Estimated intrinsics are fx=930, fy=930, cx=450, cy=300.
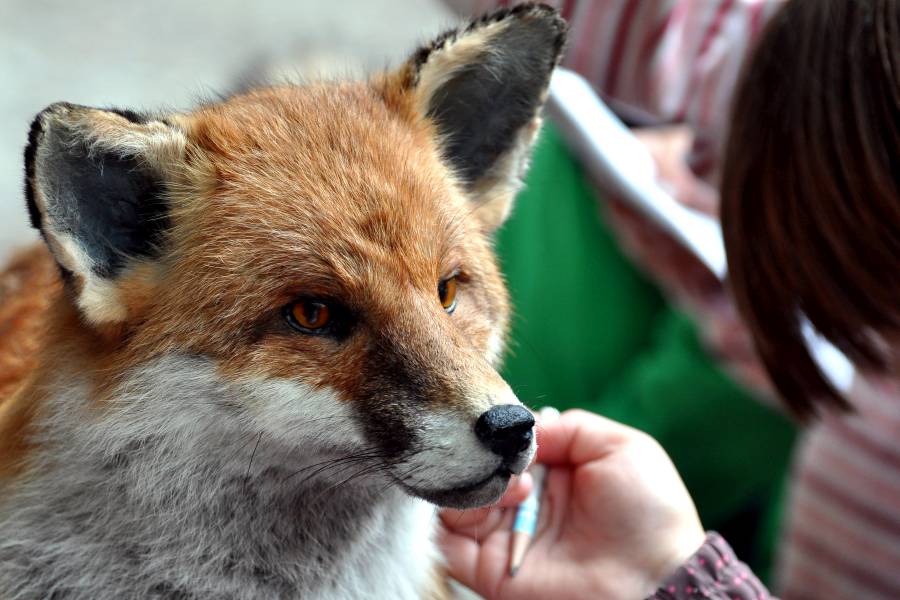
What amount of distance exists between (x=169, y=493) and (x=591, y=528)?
69 cm

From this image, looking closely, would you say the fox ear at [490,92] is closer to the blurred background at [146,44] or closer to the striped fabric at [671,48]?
the striped fabric at [671,48]

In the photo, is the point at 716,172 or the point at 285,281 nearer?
the point at 285,281

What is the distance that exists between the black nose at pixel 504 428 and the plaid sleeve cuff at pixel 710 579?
1.60 feet

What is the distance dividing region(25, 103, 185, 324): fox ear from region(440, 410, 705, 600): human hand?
0.66 meters

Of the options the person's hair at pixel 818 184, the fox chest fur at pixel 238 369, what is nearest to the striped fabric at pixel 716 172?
the person's hair at pixel 818 184

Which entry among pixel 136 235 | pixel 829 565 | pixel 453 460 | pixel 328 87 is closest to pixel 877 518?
pixel 829 565

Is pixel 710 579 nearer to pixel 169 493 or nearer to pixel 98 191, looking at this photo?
pixel 169 493

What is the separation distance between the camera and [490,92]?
1.50 m

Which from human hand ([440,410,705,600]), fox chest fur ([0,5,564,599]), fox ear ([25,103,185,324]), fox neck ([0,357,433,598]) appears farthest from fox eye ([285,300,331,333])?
human hand ([440,410,705,600])

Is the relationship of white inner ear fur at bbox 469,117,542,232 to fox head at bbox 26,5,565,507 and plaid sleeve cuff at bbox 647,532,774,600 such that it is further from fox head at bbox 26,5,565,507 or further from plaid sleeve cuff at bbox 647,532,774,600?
plaid sleeve cuff at bbox 647,532,774,600

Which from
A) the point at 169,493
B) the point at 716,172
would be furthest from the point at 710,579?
the point at 716,172

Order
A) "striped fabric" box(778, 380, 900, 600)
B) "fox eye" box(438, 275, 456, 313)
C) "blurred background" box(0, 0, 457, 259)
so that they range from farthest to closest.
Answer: "blurred background" box(0, 0, 457, 259)
"striped fabric" box(778, 380, 900, 600)
"fox eye" box(438, 275, 456, 313)

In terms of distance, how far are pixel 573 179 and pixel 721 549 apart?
1355 mm

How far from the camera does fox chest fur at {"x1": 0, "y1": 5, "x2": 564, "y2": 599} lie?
1.15 metres
